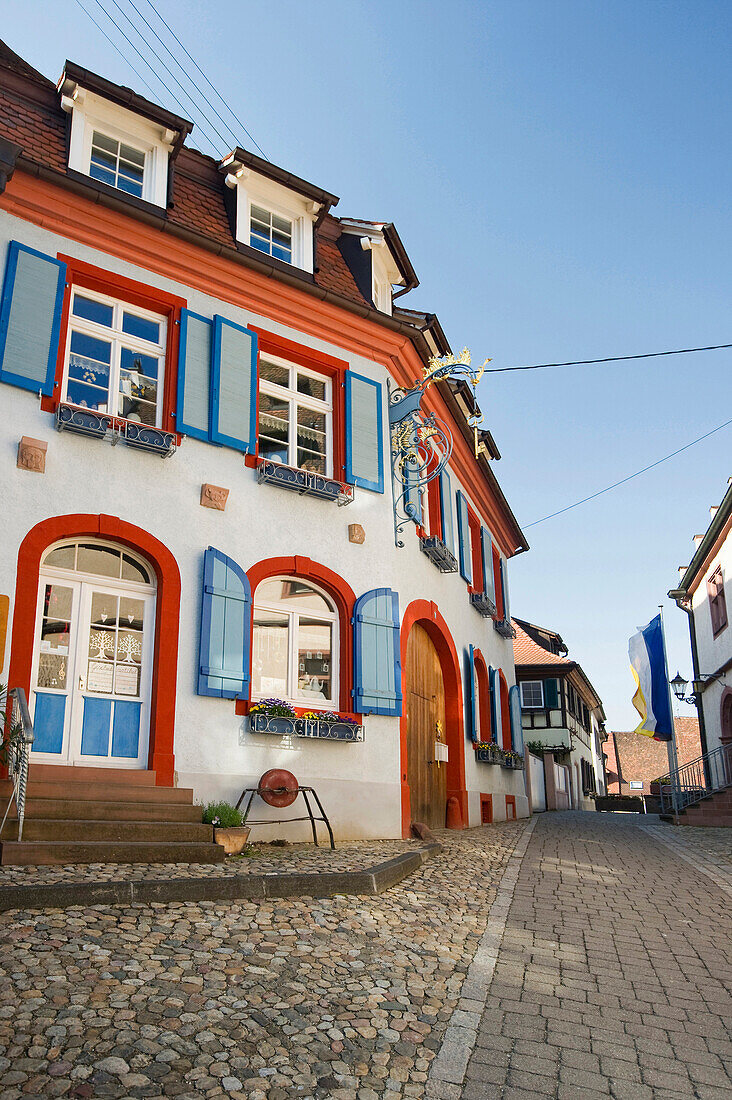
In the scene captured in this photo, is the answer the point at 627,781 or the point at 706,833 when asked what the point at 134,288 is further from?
the point at 627,781

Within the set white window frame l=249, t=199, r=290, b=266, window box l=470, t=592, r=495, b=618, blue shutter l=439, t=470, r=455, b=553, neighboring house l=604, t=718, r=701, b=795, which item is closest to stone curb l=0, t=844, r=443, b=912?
blue shutter l=439, t=470, r=455, b=553

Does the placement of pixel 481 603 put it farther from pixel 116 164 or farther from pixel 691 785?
pixel 116 164

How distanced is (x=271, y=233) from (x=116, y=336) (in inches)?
124

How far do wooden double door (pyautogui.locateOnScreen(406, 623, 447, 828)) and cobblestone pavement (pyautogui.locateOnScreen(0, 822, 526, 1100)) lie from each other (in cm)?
590

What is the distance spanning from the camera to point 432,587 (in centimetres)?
1408

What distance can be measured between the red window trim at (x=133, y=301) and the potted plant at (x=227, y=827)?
13.7ft

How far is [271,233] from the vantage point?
1252 centimetres

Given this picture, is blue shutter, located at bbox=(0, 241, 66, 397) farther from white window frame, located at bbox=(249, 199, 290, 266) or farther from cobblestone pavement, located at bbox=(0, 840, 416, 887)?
cobblestone pavement, located at bbox=(0, 840, 416, 887)

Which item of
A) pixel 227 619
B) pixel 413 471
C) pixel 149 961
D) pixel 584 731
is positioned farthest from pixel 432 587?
pixel 584 731

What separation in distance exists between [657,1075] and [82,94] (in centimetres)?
1130

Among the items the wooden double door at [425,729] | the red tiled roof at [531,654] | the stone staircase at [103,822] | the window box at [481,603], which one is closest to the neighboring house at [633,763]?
the red tiled roof at [531,654]

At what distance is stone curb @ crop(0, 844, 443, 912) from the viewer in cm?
573

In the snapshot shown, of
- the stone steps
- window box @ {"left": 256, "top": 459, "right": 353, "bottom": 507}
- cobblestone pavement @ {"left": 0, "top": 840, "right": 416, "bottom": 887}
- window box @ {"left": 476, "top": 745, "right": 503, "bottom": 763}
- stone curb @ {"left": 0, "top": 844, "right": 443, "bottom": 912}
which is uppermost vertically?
window box @ {"left": 256, "top": 459, "right": 353, "bottom": 507}

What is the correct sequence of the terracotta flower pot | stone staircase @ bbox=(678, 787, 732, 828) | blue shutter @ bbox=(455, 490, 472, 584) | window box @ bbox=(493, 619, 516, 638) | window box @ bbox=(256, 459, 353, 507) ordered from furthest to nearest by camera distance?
window box @ bbox=(493, 619, 516, 638) < stone staircase @ bbox=(678, 787, 732, 828) < blue shutter @ bbox=(455, 490, 472, 584) < window box @ bbox=(256, 459, 353, 507) < the terracotta flower pot
